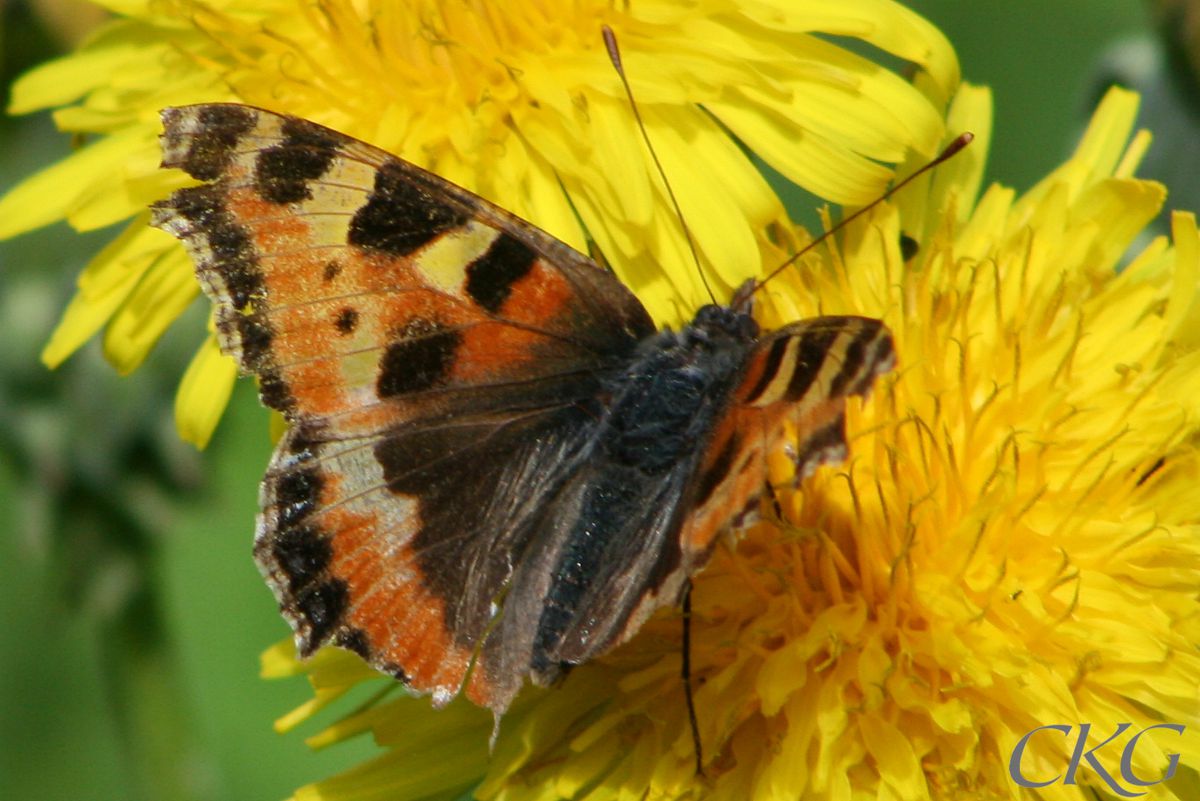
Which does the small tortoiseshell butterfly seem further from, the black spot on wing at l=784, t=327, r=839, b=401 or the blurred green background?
the blurred green background

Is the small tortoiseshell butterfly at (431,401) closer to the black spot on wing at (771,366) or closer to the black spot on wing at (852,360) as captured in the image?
the black spot on wing at (771,366)

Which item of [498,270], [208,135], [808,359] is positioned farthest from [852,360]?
[208,135]

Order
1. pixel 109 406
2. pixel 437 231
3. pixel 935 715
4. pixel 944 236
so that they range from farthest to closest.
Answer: pixel 109 406, pixel 944 236, pixel 437 231, pixel 935 715

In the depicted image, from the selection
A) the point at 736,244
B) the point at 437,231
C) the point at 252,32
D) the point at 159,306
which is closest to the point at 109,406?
the point at 159,306

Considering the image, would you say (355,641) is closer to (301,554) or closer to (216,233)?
(301,554)

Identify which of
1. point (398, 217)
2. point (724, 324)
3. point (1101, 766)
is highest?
point (398, 217)

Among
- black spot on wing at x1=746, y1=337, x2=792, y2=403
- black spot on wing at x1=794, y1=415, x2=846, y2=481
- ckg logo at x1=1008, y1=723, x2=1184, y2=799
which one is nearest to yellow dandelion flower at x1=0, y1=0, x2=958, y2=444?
black spot on wing at x1=746, y1=337, x2=792, y2=403

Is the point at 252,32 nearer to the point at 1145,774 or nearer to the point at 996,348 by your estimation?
the point at 996,348
